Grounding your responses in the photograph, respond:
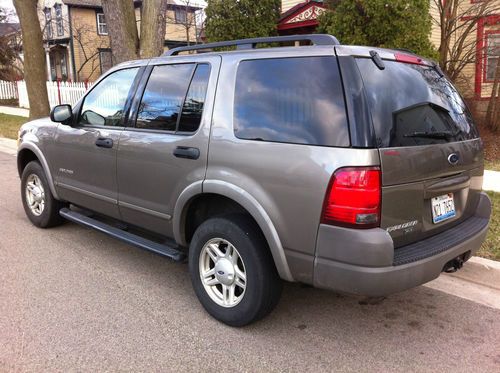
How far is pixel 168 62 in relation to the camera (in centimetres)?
392

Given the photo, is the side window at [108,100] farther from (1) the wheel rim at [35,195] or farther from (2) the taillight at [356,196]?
(2) the taillight at [356,196]

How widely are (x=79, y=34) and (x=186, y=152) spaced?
104ft

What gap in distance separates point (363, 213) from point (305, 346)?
1056 mm

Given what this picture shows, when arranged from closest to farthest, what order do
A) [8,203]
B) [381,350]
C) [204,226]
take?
1. [381,350]
2. [204,226]
3. [8,203]

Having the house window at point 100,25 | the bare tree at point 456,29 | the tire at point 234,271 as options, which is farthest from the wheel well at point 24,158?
the house window at point 100,25

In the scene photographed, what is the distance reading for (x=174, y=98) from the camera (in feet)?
12.3

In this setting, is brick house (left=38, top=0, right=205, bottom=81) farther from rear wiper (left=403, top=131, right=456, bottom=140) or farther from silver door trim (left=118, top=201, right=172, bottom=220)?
rear wiper (left=403, top=131, right=456, bottom=140)

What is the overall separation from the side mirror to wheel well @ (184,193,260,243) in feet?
6.12

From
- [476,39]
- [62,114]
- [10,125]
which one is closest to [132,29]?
[62,114]

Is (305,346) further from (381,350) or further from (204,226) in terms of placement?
(204,226)

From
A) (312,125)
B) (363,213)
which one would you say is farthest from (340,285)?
(312,125)

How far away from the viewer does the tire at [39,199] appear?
17.5ft

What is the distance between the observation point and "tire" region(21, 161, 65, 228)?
5336mm

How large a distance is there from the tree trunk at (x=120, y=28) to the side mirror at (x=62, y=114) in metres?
5.04
